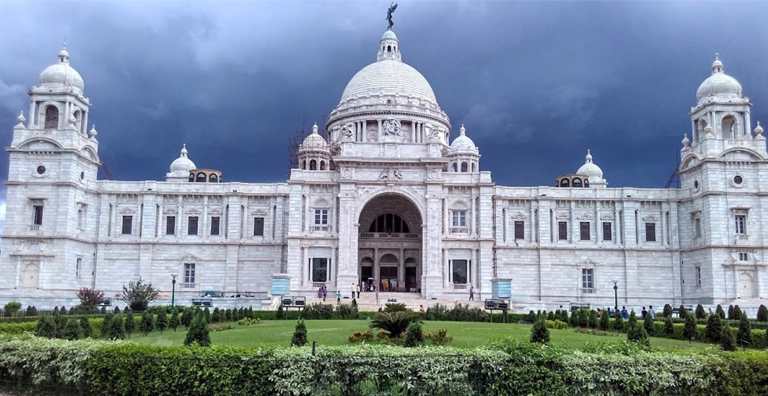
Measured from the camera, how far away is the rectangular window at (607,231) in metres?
61.8

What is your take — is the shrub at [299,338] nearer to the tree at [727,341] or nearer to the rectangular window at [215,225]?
the tree at [727,341]

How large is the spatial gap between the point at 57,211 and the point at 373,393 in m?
48.1

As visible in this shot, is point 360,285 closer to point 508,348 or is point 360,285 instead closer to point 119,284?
point 119,284

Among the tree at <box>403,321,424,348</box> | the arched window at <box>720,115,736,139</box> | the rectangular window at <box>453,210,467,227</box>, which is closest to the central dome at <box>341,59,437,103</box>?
the rectangular window at <box>453,210,467,227</box>

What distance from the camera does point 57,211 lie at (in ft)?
181

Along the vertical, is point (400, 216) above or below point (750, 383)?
above

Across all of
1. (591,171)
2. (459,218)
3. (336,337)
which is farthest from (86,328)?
(591,171)

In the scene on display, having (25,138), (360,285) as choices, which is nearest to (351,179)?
(360,285)

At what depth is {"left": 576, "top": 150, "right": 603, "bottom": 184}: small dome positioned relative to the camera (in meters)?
76.0

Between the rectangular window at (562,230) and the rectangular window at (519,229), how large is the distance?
10.4 ft

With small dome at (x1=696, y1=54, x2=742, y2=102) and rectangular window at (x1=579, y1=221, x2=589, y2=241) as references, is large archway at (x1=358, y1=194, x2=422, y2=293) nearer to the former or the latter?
rectangular window at (x1=579, y1=221, x2=589, y2=241)

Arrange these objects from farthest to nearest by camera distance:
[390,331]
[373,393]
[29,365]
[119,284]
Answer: [119,284] < [390,331] < [29,365] < [373,393]

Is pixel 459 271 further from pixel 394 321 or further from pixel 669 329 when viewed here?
pixel 394 321

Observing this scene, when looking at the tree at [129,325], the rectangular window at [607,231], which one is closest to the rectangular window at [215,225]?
the tree at [129,325]
